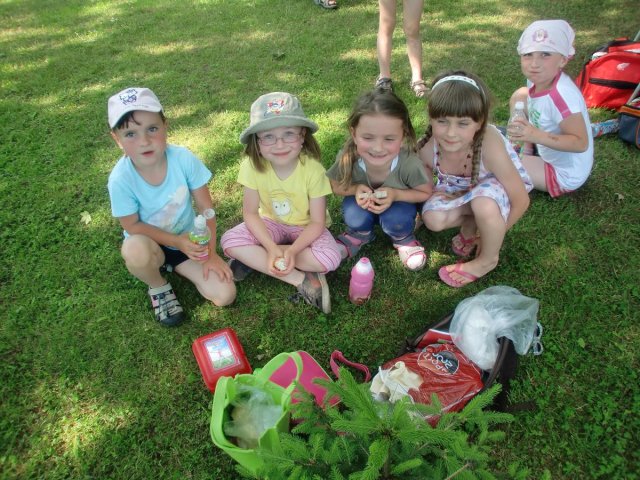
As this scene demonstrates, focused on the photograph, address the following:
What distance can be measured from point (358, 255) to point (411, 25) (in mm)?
2472

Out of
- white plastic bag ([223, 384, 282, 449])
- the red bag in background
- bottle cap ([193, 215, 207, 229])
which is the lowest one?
the red bag in background

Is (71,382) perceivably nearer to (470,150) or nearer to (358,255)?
(358,255)

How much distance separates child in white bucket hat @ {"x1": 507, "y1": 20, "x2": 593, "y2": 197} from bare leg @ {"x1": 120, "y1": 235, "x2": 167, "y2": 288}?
2.34 meters

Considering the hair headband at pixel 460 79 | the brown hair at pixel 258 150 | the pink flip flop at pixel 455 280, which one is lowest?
the pink flip flop at pixel 455 280

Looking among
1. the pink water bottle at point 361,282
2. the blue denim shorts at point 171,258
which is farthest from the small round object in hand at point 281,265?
the blue denim shorts at point 171,258

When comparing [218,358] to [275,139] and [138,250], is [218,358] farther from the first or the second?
[275,139]

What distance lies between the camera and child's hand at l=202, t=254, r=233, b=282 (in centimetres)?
256

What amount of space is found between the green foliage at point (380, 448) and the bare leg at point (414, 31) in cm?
357

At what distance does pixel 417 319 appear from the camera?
2.53m

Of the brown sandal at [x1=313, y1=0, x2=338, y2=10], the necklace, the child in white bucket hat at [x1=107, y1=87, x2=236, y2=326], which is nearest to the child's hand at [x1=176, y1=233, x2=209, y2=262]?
the child in white bucket hat at [x1=107, y1=87, x2=236, y2=326]

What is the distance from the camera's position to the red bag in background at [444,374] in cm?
194

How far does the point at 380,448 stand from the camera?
1.18m

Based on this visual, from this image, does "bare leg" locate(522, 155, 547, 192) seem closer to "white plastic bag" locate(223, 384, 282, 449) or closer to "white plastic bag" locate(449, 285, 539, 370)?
"white plastic bag" locate(449, 285, 539, 370)

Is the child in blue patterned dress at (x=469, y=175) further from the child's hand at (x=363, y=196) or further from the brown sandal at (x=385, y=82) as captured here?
the brown sandal at (x=385, y=82)
